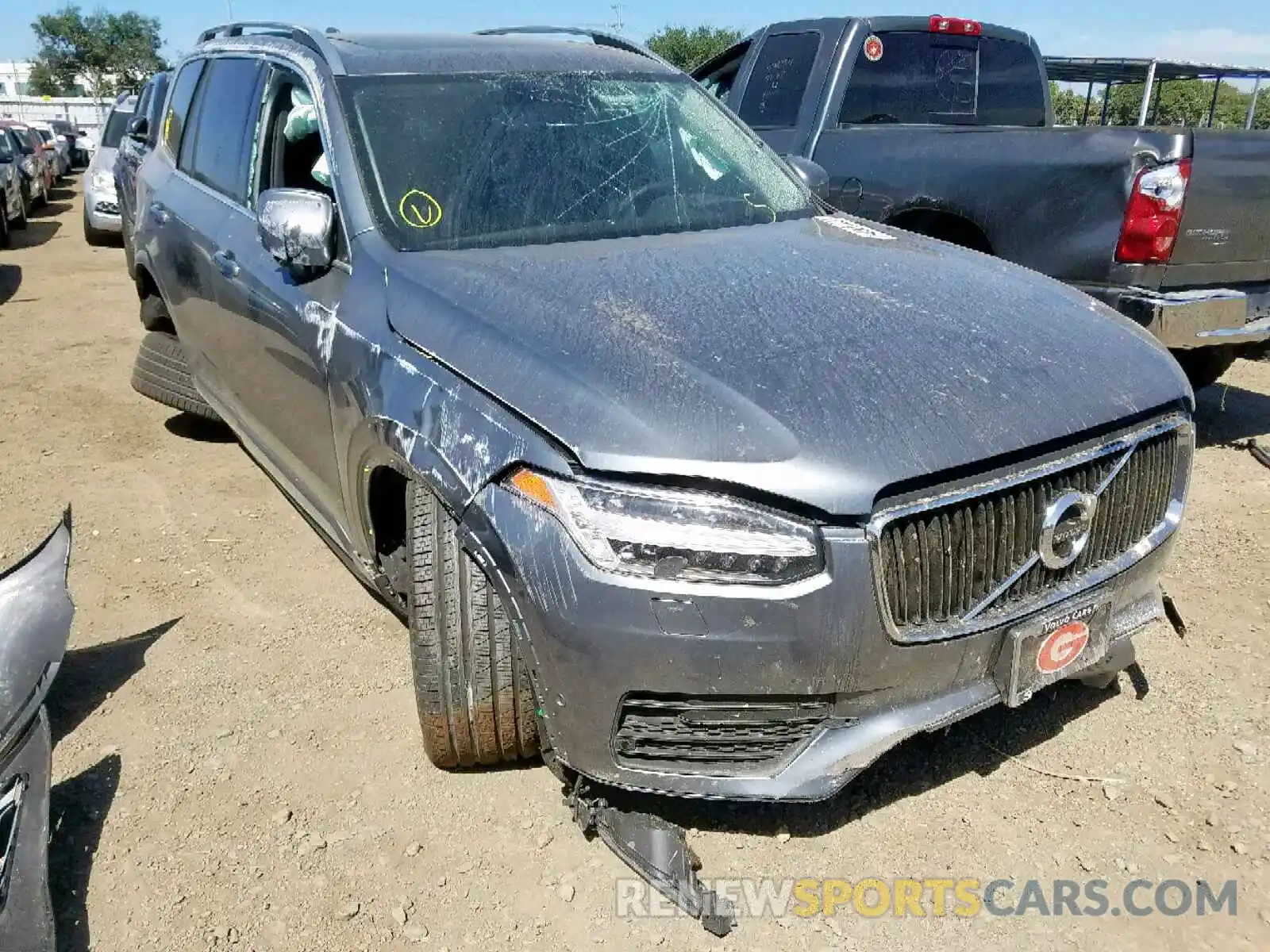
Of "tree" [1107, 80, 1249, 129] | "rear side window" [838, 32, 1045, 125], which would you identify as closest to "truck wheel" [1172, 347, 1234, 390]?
"rear side window" [838, 32, 1045, 125]

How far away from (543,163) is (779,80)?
3359 mm

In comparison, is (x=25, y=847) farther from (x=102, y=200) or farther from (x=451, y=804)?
(x=102, y=200)

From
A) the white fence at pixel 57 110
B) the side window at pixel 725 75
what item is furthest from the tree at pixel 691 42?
the side window at pixel 725 75

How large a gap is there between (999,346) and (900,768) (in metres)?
1.18

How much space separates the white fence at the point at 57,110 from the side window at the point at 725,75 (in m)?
40.3

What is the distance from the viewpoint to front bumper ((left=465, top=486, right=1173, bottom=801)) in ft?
6.72

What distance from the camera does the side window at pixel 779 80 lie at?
591 centimetres

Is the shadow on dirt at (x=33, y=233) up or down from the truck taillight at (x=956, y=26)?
down

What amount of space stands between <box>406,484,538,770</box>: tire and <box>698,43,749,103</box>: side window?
15.2 ft

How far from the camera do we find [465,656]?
2504 millimetres

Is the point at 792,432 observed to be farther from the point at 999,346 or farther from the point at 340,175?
the point at 340,175

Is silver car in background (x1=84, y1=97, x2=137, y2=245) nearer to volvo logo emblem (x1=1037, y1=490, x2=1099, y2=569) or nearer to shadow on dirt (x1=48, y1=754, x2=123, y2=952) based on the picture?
shadow on dirt (x1=48, y1=754, x2=123, y2=952)

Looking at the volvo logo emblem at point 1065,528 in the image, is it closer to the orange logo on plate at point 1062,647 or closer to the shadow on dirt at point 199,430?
the orange logo on plate at point 1062,647

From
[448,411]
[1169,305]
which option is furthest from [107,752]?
[1169,305]
